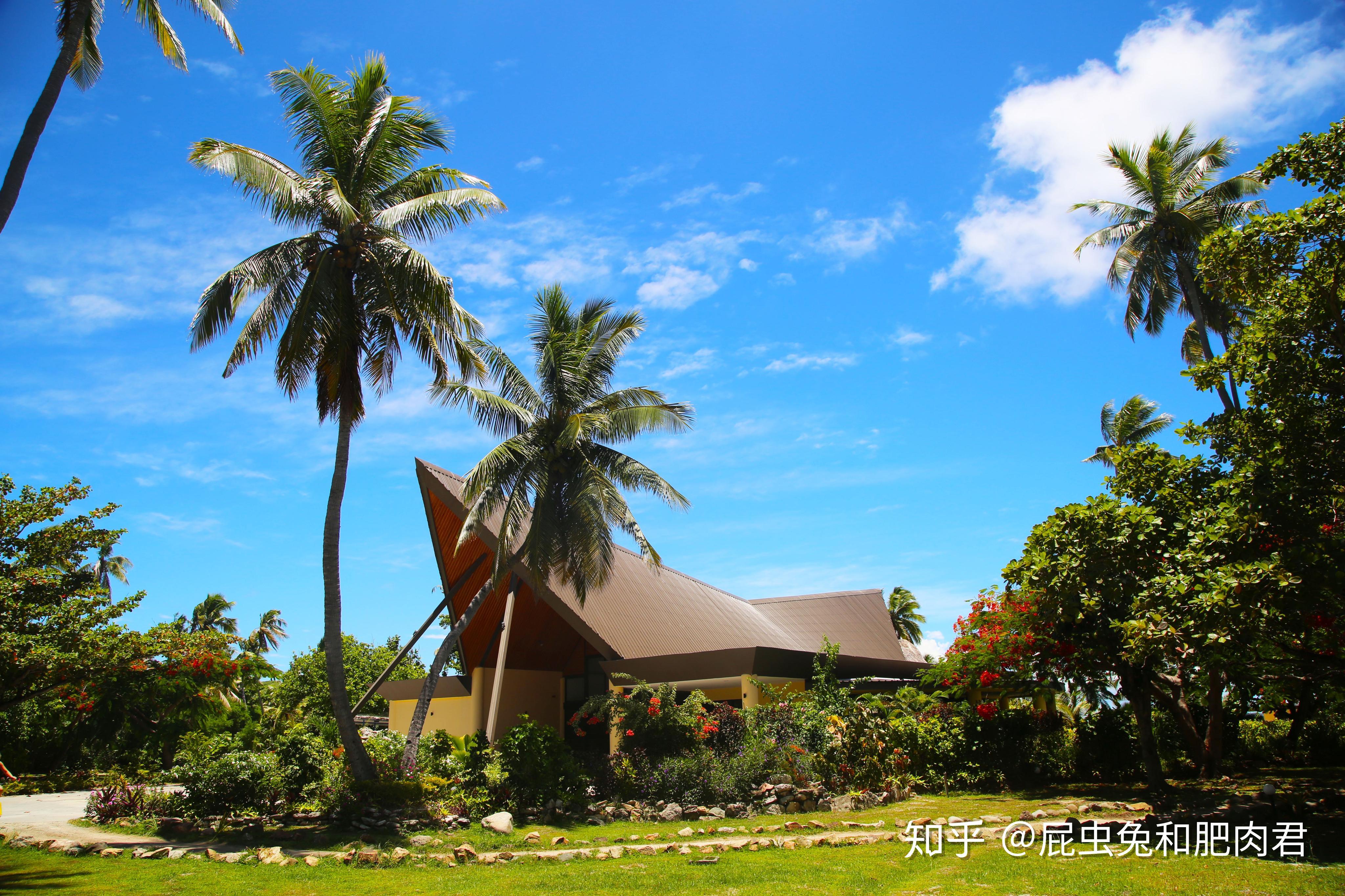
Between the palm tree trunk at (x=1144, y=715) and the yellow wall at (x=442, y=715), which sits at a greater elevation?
the palm tree trunk at (x=1144, y=715)

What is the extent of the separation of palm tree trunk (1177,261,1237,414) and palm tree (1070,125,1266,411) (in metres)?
0.02

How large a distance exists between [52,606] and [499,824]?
11346 mm

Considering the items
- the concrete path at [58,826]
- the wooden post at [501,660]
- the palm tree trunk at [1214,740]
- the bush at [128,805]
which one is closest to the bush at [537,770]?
the wooden post at [501,660]

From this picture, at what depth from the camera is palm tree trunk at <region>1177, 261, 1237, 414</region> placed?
19328 mm

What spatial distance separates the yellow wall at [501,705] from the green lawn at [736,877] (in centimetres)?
1274

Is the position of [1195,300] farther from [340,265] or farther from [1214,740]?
[340,265]

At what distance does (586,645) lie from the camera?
78.7ft

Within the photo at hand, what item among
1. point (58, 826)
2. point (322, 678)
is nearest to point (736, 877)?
point (58, 826)

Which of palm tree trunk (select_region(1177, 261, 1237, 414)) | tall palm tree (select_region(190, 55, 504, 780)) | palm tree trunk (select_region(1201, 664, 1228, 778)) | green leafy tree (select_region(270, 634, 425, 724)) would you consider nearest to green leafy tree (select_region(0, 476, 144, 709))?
tall palm tree (select_region(190, 55, 504, 780))

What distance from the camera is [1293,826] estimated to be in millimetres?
8773

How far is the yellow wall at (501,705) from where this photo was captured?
2316 cm

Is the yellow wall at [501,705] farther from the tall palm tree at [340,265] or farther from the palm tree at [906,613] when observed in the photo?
the palm tree at [906,613]

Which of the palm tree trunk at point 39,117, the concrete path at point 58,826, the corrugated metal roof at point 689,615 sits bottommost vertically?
the concrete path at point 58,826

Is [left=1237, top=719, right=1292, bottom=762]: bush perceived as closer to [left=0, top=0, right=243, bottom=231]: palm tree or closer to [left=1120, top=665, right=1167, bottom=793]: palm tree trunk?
[left=1120, top=665, right=1167, bottom=793]: palm tree trunk
